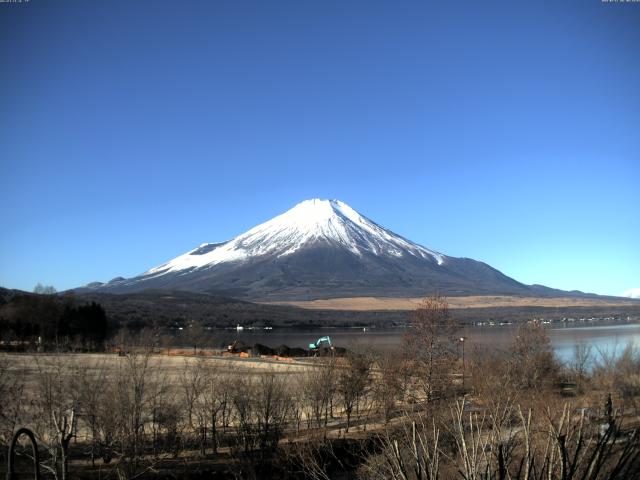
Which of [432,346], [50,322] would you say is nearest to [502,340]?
[432,346]

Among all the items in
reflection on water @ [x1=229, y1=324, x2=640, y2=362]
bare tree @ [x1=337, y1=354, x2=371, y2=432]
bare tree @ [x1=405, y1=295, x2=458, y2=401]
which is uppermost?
bare tree @ [x1=405, y1=295, x2=458, y2=401]

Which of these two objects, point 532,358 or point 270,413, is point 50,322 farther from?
point 270,413

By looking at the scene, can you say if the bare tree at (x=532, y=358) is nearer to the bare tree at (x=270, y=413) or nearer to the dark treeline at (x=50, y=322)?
the bare tree at (x=270, y=413)

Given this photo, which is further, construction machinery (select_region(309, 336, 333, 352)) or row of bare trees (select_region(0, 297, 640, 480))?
construction machinery (select_region(309, 336, 333, 352))

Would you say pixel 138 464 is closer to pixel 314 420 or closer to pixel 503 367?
pixel 314 420

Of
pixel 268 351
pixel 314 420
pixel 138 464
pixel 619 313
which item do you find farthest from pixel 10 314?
pixel 619 313

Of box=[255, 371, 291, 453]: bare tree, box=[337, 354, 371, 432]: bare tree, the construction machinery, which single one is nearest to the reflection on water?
the construction machinery

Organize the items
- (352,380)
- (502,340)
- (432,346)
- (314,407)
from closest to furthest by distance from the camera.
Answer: (314,407), (432,346), (352,380), (502,340)

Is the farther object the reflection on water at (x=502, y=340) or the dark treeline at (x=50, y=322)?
the dark treeline at (x=50, y=322)

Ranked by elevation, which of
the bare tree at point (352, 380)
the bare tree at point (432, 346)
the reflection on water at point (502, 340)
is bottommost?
the reflection on water at point (502, 340)

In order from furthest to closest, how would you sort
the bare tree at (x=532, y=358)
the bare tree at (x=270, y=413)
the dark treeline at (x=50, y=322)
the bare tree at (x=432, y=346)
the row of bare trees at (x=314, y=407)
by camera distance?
the dark treeline at (x=50, y=322)
the bare tree at (x=532, y=358)
the bare tree at (x=432, y=346)
the bare tree at (x=270, y=413)
the row of bare trees at (x=314, y=407)

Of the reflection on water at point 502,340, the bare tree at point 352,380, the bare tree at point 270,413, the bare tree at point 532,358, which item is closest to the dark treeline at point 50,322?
the reflection on water at point 502,340

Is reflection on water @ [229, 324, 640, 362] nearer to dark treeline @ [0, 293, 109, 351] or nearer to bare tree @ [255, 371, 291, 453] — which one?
bare tree @ [255, 371, 291, 453]

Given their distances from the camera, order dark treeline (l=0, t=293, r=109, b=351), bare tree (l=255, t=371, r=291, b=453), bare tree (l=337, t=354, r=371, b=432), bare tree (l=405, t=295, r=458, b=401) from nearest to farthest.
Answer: bare tree (l=255, t=371, r=291, b=453) → bare tree (l=405, t=295, r=458, b=401) → bare tree (l=337, t=354, r=371, b=432) → dark treeline (l=0, t=293, r=109, b=351)
